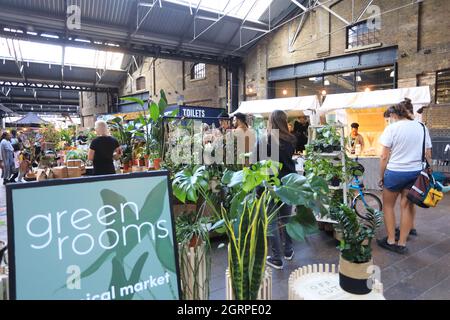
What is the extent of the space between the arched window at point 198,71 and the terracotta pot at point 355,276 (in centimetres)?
1373

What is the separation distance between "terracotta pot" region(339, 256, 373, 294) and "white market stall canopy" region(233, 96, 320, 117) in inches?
261

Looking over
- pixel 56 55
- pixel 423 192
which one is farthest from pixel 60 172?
pixel 56 55

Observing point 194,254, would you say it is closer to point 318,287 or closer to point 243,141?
point 318,287

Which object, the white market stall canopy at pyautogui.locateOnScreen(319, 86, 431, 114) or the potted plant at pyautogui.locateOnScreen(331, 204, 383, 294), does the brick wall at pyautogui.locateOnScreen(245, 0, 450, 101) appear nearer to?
the white market stall canopy at pyautogui.locateOnScreen(319, 86, 431, 114)

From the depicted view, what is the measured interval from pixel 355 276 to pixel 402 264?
1899mm

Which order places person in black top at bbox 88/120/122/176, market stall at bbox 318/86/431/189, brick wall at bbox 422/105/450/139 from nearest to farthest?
1. person in black top at bbox 88/120/122/176
2. market stall at bbox 318/86/431/189
3. brick wall at bbox 422/105/450/139

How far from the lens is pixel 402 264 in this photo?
3.04 meters

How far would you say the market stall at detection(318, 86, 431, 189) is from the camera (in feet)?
22.0

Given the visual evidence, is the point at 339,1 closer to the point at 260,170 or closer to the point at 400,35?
the point at 400,35

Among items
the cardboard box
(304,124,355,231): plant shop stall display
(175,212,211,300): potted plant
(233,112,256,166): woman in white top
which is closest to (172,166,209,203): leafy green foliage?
(175,212,211,300): potted plant

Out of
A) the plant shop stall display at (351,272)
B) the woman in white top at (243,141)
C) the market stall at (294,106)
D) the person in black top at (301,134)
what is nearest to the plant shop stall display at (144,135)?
the woman in white top at (243,141)

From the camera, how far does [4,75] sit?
1545 centimetres

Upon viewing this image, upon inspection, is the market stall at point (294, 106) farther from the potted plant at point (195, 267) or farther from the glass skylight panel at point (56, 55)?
the glass skylight panel at point (56, 55)
